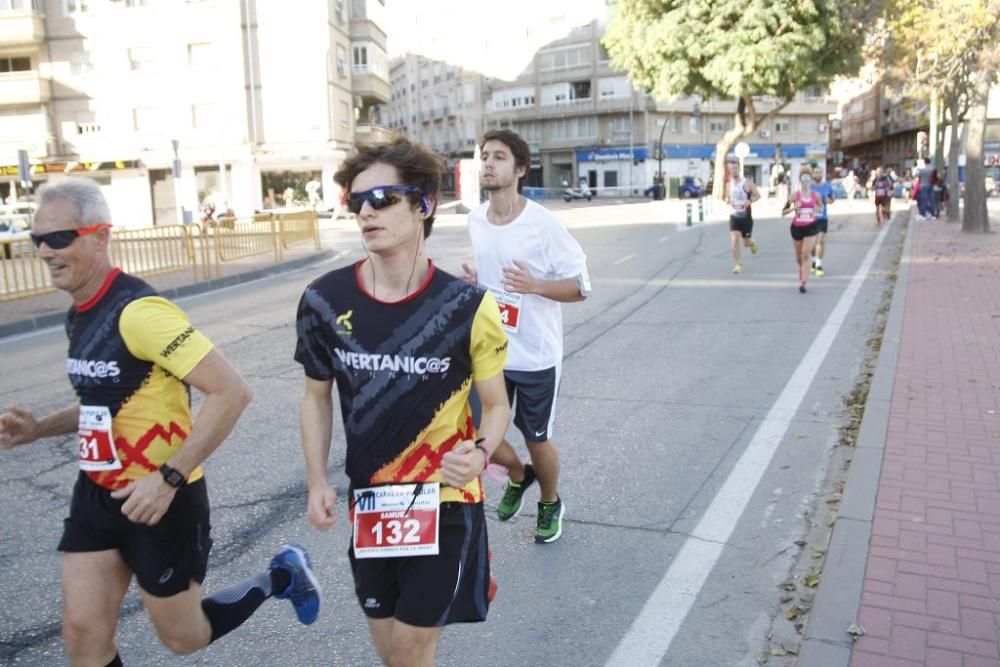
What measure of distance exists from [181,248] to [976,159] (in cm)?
1848

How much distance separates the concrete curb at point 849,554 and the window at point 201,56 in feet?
155

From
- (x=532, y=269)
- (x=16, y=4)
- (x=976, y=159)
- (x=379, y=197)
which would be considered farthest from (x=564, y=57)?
(x=379, y=197)

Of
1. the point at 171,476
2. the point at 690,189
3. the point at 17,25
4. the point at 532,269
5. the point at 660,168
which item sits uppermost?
the point at 17,25

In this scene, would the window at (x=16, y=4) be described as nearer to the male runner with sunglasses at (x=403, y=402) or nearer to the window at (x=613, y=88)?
the window at (x=613, y=88)

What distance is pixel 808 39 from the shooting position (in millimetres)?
36906

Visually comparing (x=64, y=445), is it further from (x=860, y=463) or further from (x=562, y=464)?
(x=860, y=463)

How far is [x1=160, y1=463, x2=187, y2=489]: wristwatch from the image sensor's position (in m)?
2.68

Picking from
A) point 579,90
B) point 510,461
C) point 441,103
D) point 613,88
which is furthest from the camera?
point 441,103

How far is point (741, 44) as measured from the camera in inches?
1453

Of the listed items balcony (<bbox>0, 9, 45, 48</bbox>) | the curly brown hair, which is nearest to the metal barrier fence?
the curly brown hair

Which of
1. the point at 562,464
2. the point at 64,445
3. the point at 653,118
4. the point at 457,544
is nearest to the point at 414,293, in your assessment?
the point at 457,544

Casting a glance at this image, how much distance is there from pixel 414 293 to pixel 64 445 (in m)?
4.83

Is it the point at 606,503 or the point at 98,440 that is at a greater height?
the point at 98,440

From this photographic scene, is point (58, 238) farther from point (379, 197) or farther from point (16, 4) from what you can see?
point (16, 4)
